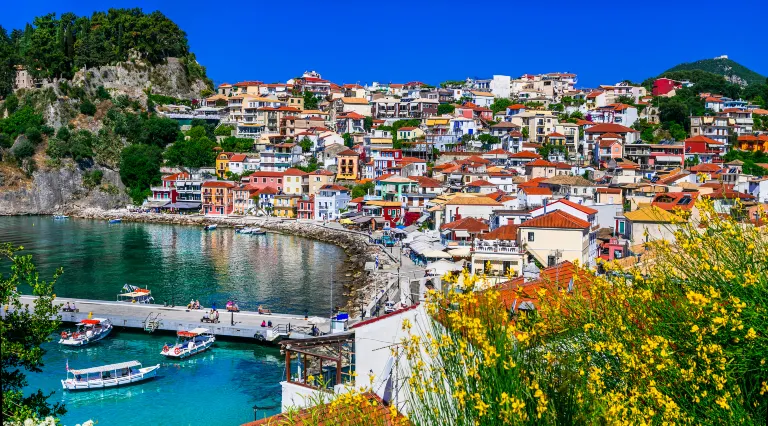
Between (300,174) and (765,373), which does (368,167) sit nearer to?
(300,174)

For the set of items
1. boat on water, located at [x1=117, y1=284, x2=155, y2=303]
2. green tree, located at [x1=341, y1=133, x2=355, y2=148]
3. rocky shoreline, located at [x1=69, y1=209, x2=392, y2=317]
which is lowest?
boat on water, located at [x1=117, y1=284, x2=155, y2=303]

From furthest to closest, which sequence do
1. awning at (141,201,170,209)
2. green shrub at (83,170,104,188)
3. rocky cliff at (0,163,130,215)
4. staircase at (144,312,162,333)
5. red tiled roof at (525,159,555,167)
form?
green shrub at (83,170,104,188)
rocky cliff at (0,163,130,215)
awning at (141,201,170,209)
red tiled roof at (525,159,555,167)
staircase at (144,312,162,333)

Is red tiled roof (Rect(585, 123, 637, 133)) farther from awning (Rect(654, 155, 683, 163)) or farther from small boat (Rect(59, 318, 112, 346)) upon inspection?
small boat (Rect(59, 318, 112, 346))

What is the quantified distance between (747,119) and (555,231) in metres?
45.8

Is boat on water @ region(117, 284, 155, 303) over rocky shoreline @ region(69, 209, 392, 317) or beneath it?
beneath

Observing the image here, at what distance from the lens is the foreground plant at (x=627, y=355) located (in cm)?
433

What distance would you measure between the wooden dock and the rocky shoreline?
279cm

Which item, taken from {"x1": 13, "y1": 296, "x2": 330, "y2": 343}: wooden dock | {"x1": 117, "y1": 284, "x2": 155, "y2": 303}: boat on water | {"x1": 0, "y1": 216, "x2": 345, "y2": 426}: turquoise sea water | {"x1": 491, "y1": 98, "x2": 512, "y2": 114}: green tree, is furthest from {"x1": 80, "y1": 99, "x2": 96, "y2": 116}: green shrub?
{"x1": 13, "y1": 296, "x2": 330, "y2": 343}: wooden dock

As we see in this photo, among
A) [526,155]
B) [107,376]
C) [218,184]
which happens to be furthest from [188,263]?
[526,155]

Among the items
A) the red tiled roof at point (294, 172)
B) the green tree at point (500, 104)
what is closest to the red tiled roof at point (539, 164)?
the red tiled roof at point (294, 172)

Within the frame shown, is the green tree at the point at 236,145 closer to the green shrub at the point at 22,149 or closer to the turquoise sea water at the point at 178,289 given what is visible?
the turquoise sea water at the point at 178,289

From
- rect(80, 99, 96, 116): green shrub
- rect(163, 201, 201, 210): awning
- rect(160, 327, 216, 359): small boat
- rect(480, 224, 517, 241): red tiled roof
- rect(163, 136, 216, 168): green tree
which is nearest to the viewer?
rect(160, 327, 216, 359): small boat

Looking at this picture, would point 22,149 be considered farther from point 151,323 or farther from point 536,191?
point 536,191

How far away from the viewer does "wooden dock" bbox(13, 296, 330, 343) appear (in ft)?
71.2
